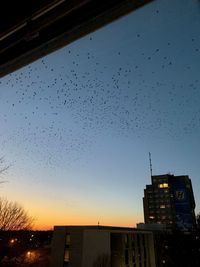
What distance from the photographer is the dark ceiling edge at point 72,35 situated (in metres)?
0.93

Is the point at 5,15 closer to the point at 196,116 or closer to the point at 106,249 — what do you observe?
the point at 196,116

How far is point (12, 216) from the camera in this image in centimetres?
1559

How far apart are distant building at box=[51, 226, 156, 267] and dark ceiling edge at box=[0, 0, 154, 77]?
64.8 feet

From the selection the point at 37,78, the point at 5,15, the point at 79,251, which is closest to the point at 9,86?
the point at 37,78

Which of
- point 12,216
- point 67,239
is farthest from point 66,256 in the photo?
point 12,216

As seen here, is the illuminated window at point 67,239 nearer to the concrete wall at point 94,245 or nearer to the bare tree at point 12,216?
the concrete wall at point 94,245

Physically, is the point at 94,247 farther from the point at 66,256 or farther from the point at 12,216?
the point at 12,216

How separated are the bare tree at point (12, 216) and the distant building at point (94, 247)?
375cm

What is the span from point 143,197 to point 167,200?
30.1ft

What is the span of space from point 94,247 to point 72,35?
810 inches

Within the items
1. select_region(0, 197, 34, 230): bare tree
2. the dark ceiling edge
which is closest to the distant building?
select_region(0, 197, 34, 230): bare tree

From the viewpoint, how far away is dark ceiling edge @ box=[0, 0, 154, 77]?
0.93m

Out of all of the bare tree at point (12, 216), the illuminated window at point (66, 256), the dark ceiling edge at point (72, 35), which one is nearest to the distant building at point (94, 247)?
the illuminated window at point (66, 256)

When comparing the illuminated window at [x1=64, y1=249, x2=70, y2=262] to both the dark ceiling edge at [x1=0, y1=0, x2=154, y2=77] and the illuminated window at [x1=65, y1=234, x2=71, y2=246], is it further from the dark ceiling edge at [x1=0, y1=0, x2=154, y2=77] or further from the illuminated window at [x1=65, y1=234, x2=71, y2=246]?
the dark ceiling edge at [x1=0, y1=0, x2=154, y2=77]
